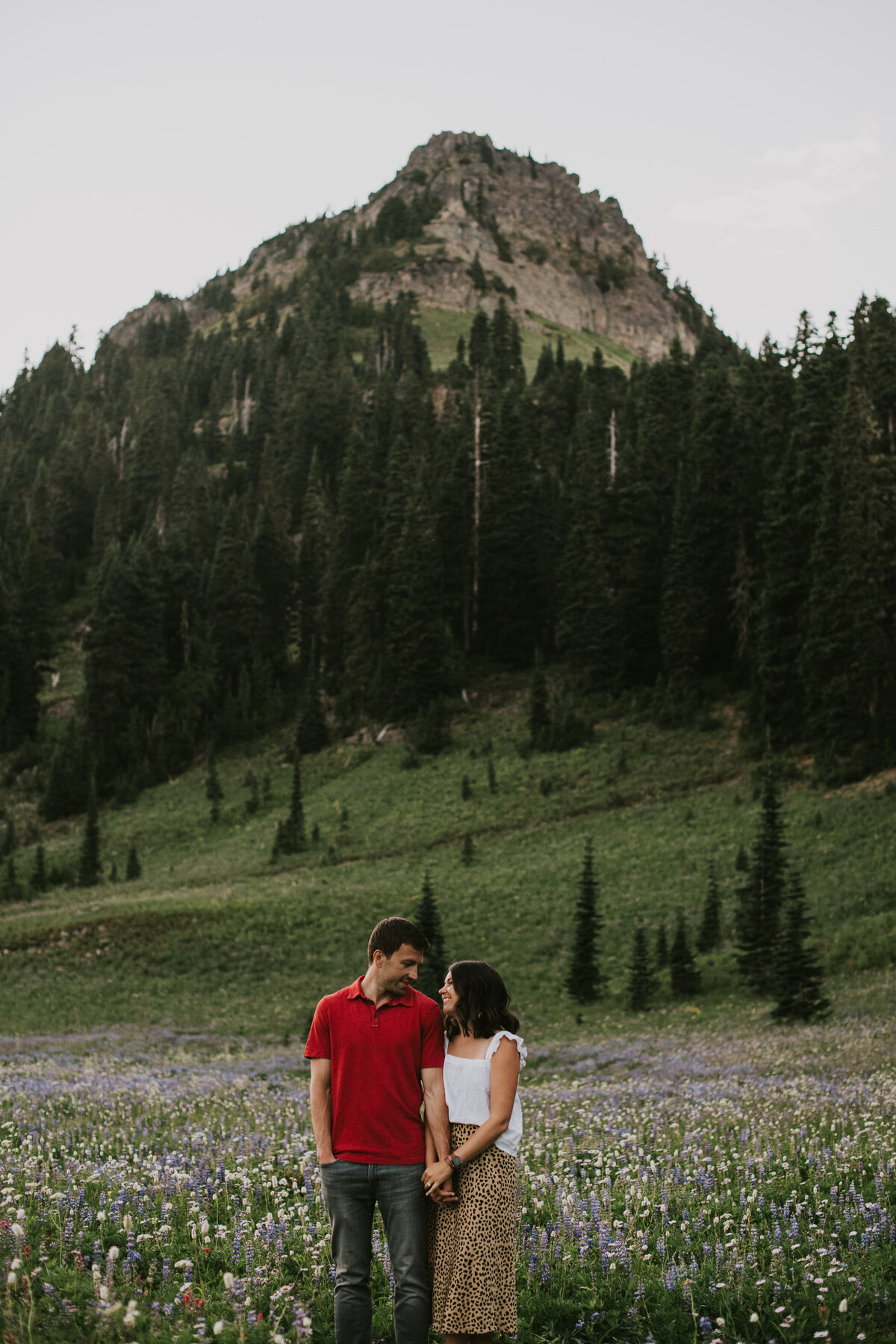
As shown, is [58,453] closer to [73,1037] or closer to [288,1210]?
[73,1037]

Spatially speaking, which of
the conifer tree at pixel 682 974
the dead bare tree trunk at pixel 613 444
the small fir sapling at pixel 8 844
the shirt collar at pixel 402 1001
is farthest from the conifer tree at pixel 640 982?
the dead bare tree trunk at pixel 613 444

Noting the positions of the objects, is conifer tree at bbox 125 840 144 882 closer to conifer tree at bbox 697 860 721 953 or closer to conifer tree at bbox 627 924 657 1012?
conifer tree at bbox 697 860 721 953

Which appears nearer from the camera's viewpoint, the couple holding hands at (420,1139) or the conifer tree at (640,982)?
the couple holding hands at (420,1139)

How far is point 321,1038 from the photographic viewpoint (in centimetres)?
478

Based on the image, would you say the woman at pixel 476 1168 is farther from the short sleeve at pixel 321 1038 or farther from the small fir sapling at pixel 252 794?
the small fir sapling at pixel 252 794

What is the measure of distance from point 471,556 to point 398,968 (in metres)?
64.5

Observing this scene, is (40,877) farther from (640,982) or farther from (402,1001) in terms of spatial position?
(402,1001)

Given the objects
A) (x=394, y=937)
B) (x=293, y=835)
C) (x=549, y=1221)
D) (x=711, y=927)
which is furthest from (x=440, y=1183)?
(x=293, y=835)

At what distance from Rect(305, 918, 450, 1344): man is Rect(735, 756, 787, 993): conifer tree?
2020cm

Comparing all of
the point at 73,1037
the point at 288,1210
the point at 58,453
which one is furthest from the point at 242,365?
the point at 288,1210

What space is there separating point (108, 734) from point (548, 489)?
3597 cm

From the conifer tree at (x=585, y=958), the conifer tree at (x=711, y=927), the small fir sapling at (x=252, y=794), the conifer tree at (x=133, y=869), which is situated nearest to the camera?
the conifer tree at (x=585, y=958)

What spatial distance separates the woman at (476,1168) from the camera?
4.42 m

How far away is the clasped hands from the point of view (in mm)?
4527
